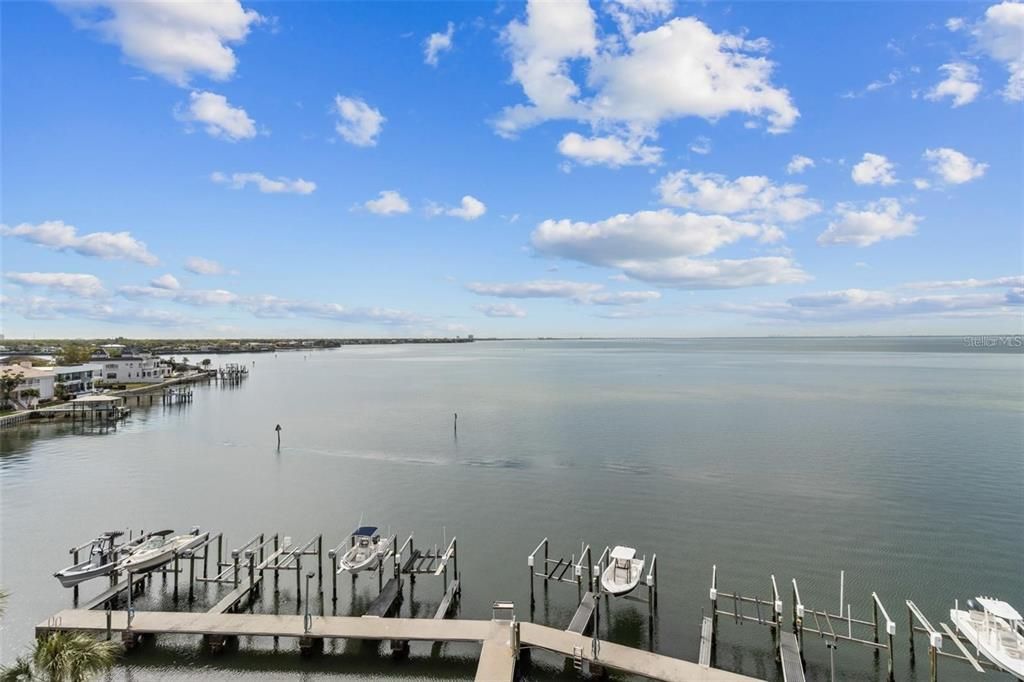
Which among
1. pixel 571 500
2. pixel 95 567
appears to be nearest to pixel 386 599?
pixel 95 567

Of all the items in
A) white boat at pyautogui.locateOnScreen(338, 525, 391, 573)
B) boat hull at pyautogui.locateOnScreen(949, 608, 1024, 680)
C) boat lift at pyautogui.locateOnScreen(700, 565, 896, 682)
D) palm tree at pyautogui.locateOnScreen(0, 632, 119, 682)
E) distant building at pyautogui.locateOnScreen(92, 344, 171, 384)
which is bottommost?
boat lift at pyautogui.locateOnScreen(700, 565, 896, 682)

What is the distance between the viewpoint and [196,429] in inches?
2092

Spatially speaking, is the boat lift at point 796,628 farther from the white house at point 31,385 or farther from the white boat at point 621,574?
the white house at point 31,385

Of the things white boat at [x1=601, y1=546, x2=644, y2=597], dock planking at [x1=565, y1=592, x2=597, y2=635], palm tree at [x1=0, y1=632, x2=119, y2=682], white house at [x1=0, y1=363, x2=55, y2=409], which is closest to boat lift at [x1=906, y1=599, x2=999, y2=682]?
white boat at [x1=601, y1=546, x2=644, y2=597]

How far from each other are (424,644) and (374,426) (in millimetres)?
38968

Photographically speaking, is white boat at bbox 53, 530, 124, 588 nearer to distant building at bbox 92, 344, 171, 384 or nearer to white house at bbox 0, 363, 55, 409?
white house at bbox 0, 363, 55, 409

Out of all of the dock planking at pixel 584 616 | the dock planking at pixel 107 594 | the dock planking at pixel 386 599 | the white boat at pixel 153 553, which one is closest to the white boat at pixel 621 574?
the dock planking at pixel 584 616

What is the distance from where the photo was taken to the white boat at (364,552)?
20.2 metres

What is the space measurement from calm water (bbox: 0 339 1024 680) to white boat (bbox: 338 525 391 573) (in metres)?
1.16

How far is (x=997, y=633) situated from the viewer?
15.2 metres

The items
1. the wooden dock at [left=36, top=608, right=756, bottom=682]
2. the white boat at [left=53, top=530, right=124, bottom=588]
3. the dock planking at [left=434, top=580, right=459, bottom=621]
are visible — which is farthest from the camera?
the white boat at [left=53, top=530, right=124, bottom=588]

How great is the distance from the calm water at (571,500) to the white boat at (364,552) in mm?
1158

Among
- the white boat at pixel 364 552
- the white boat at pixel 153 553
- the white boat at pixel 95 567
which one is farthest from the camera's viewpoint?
the white boat at pixel 364 552

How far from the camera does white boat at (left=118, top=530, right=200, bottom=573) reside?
19781 mm
